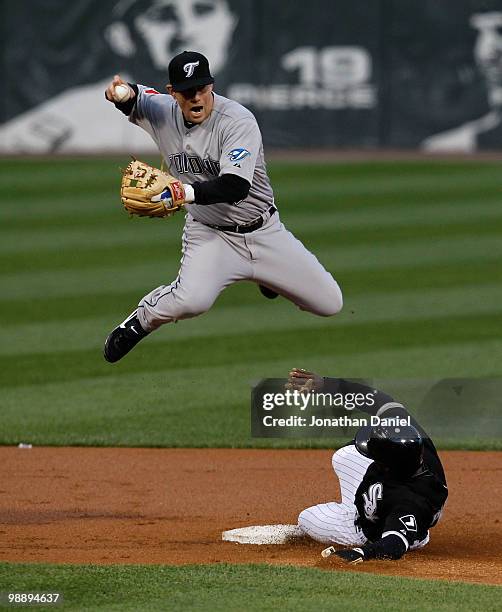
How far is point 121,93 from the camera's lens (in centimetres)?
710

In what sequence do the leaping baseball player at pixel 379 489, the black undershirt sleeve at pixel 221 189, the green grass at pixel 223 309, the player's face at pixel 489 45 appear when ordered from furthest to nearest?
the player's face at pixel 489 45 < the green grass at pixel 223 309 < the black undershirt sleeve at pixel 221 189 < the leaping baseball player at pixel 379 489

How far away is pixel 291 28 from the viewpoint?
22031 mm

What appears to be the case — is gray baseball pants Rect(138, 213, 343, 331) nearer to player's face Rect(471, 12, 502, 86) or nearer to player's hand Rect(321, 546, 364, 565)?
player's hand Rect(321, 546, 364, 565)

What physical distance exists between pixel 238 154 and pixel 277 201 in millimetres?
11970

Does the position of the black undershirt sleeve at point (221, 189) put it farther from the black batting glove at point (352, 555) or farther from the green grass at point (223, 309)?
the green grass at point (223, 309)

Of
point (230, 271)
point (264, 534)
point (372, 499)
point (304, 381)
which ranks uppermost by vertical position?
point (230, 271)

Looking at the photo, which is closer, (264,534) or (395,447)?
(395,447)

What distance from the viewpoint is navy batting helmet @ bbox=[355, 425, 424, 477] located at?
21.2 ft

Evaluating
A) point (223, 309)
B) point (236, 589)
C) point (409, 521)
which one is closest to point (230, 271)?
point (409, 521)

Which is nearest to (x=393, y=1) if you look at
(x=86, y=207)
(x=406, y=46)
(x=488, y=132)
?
(x=406, y=46)

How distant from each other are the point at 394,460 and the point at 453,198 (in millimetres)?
13000

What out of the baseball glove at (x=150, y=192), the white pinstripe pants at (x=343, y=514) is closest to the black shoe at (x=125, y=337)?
the baseball glove at (x=150, y=192)

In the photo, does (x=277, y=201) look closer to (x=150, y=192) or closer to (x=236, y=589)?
(x=150, y=192)

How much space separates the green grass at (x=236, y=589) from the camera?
5.45 meters
